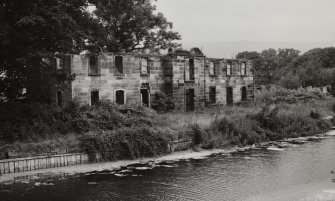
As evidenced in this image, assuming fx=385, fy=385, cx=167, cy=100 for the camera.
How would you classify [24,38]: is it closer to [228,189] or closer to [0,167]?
[0,167]

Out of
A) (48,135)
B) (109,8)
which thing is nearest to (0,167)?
(48,135)

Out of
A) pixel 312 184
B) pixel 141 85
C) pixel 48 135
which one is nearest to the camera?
pixel 312 184

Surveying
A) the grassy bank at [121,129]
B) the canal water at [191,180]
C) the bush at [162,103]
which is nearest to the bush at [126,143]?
the grassy bank at [121,129]

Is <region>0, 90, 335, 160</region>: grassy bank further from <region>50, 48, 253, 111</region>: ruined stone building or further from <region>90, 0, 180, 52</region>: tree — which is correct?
<region>90, 0, 180, 52</region>: tree

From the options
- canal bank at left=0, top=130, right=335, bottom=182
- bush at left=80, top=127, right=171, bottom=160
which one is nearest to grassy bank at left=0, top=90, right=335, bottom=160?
bush at left=80, top=127, right=171, bottom=160

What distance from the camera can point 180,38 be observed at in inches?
1820

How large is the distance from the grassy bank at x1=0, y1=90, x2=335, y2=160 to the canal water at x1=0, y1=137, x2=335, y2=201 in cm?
107

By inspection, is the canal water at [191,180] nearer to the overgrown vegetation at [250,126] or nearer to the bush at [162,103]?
the overgrown vegetation at [250,126]

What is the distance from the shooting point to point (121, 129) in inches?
718

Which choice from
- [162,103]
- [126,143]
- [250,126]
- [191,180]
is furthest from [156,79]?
[191,180]

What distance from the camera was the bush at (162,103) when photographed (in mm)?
31047

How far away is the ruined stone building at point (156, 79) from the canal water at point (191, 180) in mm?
8897

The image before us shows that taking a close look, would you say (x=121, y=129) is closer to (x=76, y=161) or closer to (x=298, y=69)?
(x=76, y=161)

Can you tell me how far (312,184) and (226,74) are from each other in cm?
2534
